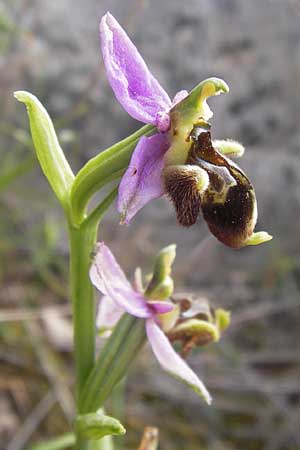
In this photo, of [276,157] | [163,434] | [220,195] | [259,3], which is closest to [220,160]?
[220,195]

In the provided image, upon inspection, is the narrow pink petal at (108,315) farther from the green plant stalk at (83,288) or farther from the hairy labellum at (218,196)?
the hairy labellum at (218,196)

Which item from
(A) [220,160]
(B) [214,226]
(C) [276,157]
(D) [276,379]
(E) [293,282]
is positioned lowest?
(D) [276,379]

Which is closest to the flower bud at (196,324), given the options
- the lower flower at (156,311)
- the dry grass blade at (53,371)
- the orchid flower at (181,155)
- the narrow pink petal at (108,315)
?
the lower flower at (156,311)

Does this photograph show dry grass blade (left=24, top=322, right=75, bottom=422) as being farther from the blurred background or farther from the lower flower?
the lower flower

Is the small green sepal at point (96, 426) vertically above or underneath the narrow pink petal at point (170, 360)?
underneath

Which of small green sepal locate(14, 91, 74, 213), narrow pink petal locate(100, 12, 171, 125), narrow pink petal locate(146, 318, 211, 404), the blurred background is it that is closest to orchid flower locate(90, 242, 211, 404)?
narrow pink petal locate(146, 318, 211, 404)

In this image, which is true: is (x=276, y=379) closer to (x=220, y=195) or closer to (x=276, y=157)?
(x=276, y=157)

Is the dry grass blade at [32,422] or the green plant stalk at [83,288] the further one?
the dry grass blade at [32,422]
